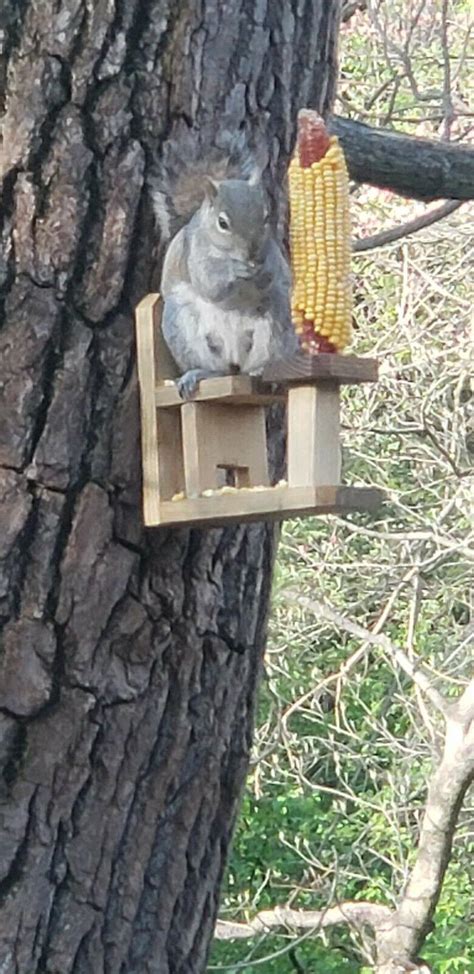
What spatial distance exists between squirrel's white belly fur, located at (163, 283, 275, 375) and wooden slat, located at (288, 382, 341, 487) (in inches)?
3.2

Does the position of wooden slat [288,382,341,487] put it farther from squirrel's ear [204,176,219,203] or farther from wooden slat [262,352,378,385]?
squirrel's ear [204,176,219,203]

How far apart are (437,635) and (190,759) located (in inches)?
115

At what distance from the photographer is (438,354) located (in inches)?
133

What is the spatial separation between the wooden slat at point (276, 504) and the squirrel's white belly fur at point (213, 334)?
108 mm

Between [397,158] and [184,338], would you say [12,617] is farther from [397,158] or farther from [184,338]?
[397,158]

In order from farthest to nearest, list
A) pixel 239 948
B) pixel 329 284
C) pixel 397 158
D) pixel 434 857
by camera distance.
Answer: pixel 239 948, pixel 434 857, pixel 397 158, pixel 329 284

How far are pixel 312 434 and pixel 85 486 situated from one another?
7.3 inches

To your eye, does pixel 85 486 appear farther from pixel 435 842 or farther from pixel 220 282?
pixel 435 842

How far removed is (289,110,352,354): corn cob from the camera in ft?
3.14

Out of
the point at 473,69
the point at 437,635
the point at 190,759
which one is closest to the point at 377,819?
the point at 437,635

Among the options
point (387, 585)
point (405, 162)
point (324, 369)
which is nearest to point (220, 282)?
point (324, 369)

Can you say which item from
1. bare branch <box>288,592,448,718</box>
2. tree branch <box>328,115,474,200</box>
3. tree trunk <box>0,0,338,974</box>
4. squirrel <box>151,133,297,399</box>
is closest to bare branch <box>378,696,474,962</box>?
bare branch <box>288,592,448,718</box>

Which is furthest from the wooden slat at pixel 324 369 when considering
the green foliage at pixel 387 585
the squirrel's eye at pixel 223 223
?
the green foliage at pixel 387 585

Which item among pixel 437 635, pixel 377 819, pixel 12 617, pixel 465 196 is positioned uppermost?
pixel 465 196
